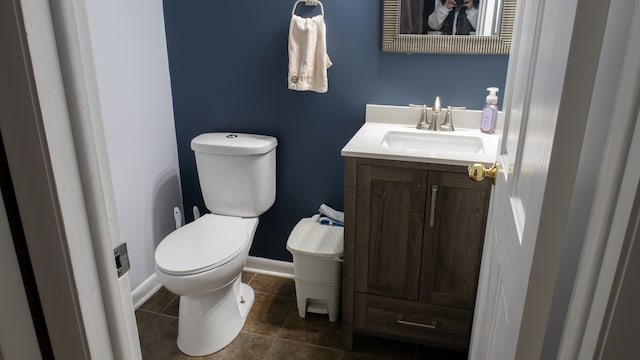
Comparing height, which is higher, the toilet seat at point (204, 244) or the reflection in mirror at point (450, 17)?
the reflection in mirror at point (450, 17)

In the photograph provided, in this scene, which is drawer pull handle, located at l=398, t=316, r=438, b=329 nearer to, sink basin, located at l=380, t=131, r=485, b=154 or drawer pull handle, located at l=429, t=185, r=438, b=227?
drawer pull handle, located at l=429, t=185, r=438, b=227

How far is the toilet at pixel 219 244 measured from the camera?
1.90 meters

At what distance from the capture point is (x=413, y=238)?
1797 millimetres

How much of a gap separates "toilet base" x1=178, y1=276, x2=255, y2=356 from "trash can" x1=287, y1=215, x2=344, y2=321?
13.0 inches

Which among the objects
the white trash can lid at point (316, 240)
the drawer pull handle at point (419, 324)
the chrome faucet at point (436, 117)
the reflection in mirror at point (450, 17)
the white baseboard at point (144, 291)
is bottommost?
the white baseboard at point (144, 291)

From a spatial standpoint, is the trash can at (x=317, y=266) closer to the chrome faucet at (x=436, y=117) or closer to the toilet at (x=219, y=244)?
the toilet at (x=219, y=244)

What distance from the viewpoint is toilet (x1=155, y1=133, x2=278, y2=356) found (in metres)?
1.90

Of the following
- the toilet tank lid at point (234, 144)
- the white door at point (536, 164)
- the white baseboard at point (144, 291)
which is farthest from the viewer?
the white baseboard at point (144, 291)

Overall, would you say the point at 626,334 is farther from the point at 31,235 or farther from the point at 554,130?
the point at 31,235

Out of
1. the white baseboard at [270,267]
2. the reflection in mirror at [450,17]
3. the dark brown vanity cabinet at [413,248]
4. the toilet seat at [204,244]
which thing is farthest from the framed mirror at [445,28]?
the white baseboard at [270,267]

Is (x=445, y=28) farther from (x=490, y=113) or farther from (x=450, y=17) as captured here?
(x=490, y=113)

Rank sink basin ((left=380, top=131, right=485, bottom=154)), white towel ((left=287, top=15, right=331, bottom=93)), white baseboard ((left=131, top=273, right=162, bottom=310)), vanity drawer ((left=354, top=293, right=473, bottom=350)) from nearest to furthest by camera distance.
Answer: vanity drawer ((left=354, top=293, right=473, bottom=350))
sink basin ((left=380, top=131, right=485, bottom=154))
white towel ((left=287, top=15, right=331, bottom=93))
white baseboard ((left=131, top=273, right=162, bottom=310))

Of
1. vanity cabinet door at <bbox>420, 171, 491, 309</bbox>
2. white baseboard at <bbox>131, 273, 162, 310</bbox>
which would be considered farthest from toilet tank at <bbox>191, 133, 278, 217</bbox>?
vanity cabinet door at <bbox>420, 171, 491, 309</bbox>

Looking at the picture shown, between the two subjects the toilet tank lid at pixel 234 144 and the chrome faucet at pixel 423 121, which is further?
the toilet tank lid at pixel 234 144
